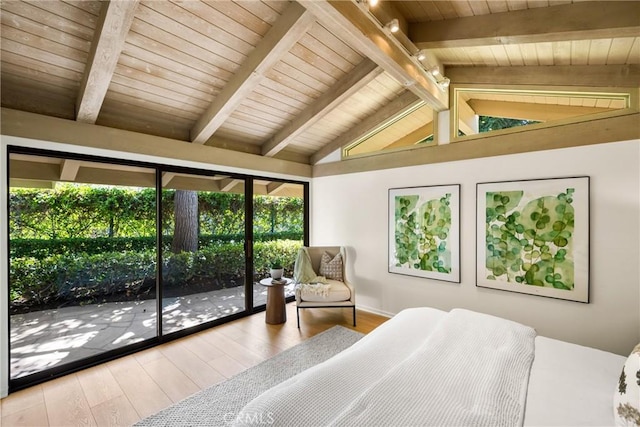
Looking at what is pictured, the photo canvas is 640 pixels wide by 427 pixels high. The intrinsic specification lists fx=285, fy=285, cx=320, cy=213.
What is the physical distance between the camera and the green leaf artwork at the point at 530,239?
8.72 feet

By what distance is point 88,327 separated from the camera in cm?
290

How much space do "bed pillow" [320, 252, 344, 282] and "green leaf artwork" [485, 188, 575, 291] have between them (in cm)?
181

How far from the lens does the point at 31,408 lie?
81.5 inches

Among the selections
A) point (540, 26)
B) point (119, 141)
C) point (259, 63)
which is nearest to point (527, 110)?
point (540, 26)

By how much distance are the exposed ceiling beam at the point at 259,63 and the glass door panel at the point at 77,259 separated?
89cm

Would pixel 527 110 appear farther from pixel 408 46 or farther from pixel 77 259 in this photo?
pixel 77 259

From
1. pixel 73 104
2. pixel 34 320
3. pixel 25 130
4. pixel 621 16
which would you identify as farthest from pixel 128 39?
pixel 621 16

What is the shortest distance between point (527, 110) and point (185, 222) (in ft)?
13.0

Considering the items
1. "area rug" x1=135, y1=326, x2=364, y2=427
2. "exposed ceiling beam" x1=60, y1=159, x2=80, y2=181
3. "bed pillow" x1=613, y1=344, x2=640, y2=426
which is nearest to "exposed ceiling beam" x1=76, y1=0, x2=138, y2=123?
"exposed ceiling beam" x1=60, y1=159, x2=80, y2=181

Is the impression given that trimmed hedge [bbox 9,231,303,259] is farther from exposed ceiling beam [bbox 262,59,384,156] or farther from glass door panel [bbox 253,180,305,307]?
exposed ceiling beam [bbox 262,59,384,156]

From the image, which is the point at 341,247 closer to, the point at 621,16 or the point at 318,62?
the point at 318,62

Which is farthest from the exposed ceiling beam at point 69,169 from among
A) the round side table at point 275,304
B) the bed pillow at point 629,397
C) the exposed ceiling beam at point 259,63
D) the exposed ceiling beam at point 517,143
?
the bed pillow at point 629,397

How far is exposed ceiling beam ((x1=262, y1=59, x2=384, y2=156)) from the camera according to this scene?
3.01 metres

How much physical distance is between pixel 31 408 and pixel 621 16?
5.03 meters
